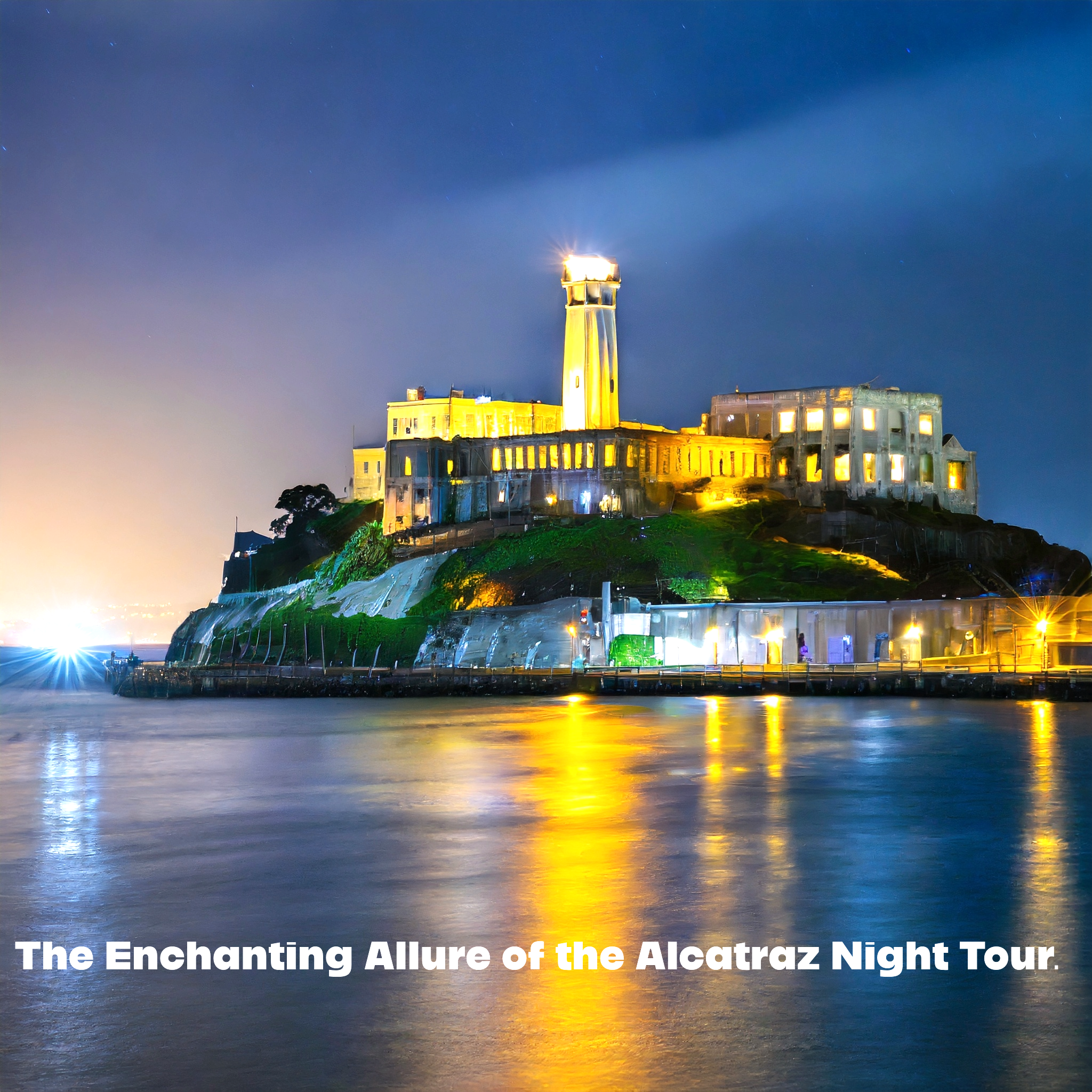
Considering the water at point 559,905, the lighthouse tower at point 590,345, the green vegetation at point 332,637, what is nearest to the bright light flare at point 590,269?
the lighthouse tower at point 590,345

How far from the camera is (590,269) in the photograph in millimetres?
109688

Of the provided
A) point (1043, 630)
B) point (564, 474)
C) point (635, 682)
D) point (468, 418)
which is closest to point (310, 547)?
point (468, 418)

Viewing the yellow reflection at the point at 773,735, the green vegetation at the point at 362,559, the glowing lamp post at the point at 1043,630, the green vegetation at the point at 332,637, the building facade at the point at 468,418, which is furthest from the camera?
the building facade at the point at 468,418

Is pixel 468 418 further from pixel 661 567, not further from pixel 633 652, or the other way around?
pixel 633 652

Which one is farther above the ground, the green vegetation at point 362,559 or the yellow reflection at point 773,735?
the green vegetation at point 362,559

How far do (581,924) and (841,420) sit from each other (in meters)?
87.2

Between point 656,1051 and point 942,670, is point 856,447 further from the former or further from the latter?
point 656,1051

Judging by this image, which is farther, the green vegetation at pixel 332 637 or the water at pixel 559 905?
the green vegetation at pixel 332 637

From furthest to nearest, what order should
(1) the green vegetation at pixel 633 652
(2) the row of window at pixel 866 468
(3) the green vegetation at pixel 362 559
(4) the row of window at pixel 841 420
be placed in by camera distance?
1. (4) the row of window at pixel 841 420
2. (2) the row of window at pixel 866 468
3. (3) the green vegetation at pixel 362 559
4. (1) the green vegetation at pixel 633 652

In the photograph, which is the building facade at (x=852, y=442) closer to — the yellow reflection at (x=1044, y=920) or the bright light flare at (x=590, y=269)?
the bright light flare at (x=590, y=269)

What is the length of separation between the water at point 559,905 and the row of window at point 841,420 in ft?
194

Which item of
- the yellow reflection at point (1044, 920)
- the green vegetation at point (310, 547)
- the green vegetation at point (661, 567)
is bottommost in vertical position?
the yellow reflection at point (1044, 920)

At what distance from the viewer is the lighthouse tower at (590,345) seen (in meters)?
108

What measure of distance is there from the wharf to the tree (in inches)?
1493
